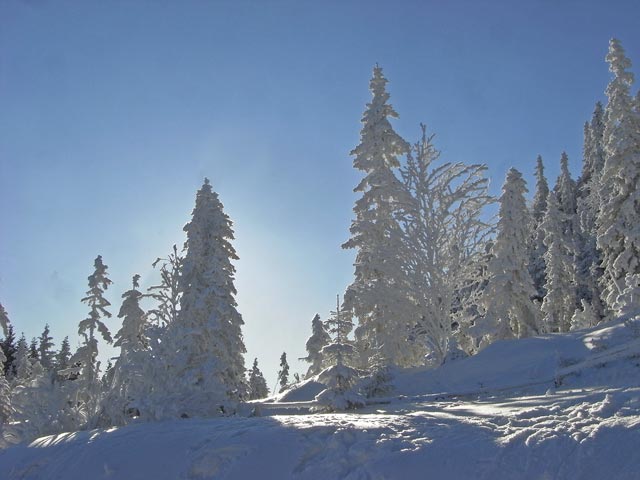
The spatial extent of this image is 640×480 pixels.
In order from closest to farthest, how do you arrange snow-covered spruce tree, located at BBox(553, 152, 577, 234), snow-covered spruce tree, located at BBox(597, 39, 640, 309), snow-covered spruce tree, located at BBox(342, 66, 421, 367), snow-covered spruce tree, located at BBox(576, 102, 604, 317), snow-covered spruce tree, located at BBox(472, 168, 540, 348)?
snow-covered spruce tree, located at BBox(342, 66, 421, 367), snow-covered spruce tree, located at BBox(597, 39, 640, 309), snow-covered spruce tree, located at BBox(472, 168, 540, 348), snow-covered spruce tree, located at BBox(576, 102, 604, 317), snow-covered spruce tree, located at BBox(553, 152, 577, 234)

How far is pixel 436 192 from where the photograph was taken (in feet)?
70.4

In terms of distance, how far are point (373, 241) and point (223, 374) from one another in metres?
9.16

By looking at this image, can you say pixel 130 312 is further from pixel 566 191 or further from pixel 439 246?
pixel 566 191

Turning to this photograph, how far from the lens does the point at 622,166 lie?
29734 mm

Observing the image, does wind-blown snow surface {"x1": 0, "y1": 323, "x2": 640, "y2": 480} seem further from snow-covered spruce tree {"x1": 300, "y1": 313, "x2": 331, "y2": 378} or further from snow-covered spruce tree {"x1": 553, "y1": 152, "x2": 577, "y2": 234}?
snow-covered spruce tree {"x1": 553, "y1": 152, "x2": 577, "y2": 234}

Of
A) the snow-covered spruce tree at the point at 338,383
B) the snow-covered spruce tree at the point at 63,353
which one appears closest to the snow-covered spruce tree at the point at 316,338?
the snow-covered spruce tree at the point at 338,383

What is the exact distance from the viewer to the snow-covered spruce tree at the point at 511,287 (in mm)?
32500

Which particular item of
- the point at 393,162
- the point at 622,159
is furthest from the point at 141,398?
the point at 622,159

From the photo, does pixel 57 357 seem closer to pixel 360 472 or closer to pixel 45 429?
pixel 45 429

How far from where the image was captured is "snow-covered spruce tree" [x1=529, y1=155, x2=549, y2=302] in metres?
69.4

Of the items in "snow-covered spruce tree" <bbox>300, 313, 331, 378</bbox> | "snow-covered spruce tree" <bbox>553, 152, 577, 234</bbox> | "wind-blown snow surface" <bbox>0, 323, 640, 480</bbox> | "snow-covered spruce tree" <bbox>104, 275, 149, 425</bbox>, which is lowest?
"wind-blown snow surface" <bbox>0, 323, 640, 480</bbox>

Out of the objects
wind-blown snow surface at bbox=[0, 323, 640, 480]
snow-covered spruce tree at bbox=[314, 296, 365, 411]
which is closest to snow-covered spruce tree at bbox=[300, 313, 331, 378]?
snow-covered spruce tree at bbox=[314, 296, 365, 411]

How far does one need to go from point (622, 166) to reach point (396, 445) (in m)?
26.9

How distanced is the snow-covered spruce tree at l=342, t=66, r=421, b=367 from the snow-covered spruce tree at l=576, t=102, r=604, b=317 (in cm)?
2841
